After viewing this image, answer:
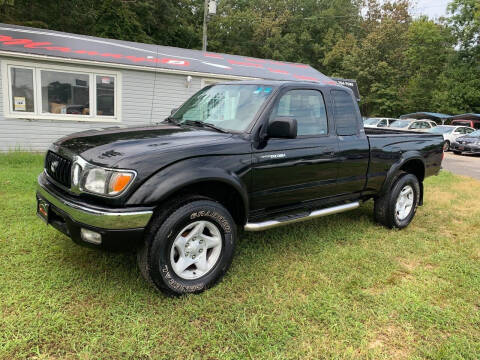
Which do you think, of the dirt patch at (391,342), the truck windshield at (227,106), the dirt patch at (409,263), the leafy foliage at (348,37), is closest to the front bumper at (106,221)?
the truck windshield at (227,106)

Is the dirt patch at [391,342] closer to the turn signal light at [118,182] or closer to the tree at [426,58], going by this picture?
the turn signal light at [118,182]

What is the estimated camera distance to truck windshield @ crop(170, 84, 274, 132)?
11.9 feet

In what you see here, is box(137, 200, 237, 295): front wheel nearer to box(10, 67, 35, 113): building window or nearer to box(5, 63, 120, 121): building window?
box(5, 63, 120, 121): building window

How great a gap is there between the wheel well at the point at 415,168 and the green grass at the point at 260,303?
122 cm

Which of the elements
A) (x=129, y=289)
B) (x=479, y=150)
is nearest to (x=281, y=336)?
(x=129, y=289)

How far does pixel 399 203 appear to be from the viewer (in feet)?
16.9

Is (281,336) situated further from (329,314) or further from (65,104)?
(65,104)

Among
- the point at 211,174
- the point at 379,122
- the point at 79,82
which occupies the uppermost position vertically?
the point at 79,82

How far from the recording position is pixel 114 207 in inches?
106

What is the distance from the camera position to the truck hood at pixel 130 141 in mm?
2828

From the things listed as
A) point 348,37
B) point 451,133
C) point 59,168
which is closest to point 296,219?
point 59,168

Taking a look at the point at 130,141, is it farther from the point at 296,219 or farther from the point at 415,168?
the point at 415,168

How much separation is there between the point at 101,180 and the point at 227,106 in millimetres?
1653

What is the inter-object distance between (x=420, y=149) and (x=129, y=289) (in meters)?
4.38
